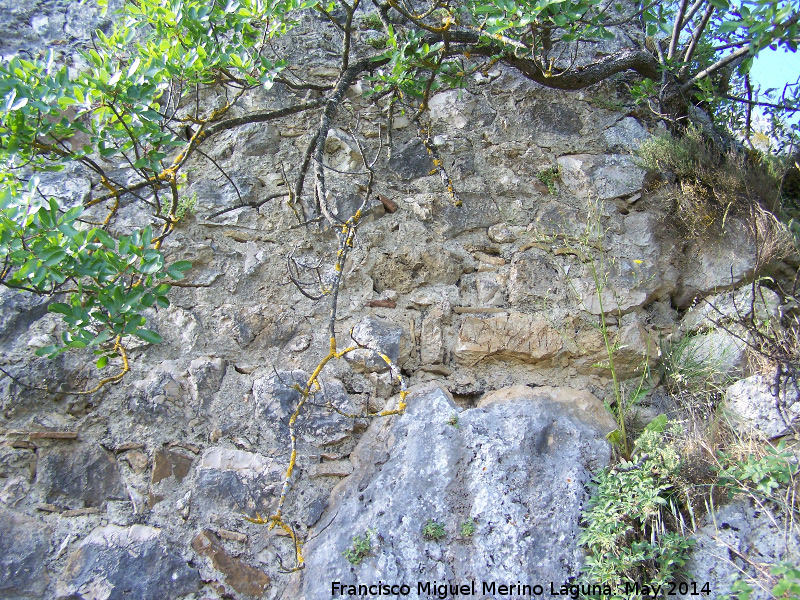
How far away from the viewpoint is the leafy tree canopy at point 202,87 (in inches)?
60.6

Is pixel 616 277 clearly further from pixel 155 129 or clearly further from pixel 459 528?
pixel 155 129

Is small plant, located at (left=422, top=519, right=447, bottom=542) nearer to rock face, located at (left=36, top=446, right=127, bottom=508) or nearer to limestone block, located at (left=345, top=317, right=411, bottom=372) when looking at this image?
limestone block, located at (left=345, top=317, right=411, bottom=372)

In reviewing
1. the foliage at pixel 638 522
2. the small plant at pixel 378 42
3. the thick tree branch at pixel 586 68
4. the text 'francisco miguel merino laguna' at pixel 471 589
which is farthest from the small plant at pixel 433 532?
the small plant at pixel 378 42

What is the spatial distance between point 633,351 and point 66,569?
1976mm

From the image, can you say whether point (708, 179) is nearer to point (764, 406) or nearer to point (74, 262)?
point (764, 406)

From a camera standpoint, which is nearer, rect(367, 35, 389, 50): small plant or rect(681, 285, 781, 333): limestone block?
rect(681, 285, 781, 333): limestone block

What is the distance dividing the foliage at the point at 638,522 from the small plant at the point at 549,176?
1118mm

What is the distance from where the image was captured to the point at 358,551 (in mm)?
1608

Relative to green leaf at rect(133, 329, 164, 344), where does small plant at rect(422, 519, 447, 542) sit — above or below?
below

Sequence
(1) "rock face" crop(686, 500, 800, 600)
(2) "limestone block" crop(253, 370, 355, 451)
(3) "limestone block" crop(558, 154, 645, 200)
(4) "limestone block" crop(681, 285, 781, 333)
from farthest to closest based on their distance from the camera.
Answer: (3) "limestone block" crop(558, 154, 645, 200)
(4) "limestone block" crop(681, 285, 781, 333)
(2) "limestone block" crop(253, 370, 355, 451)
(1) "rock face" crop(686, 500, 800, 600)

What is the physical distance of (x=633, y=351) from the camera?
2033mm

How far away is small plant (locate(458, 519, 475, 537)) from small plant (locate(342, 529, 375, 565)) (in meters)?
0.27

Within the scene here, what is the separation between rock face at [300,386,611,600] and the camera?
1.58 m

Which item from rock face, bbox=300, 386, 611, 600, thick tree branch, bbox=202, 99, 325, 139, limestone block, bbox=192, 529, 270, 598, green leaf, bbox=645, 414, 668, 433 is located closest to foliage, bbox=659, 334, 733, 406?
green leaf, bbox=645, 414, 668, 433
